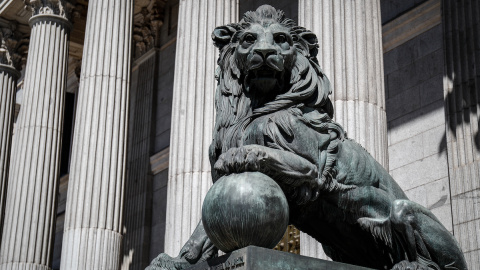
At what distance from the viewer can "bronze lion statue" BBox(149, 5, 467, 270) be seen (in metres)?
5.02

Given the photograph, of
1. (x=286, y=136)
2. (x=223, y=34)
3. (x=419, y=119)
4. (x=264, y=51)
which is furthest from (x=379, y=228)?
(x=419, y=119)

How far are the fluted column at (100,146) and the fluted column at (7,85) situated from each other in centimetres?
822

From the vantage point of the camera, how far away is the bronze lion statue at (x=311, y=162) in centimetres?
502

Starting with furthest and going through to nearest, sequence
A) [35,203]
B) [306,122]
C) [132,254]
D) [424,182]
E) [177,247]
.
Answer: [132,254] → [35,203] → [424,182] → [177,247] → [306,122]

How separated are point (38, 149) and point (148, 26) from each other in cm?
946

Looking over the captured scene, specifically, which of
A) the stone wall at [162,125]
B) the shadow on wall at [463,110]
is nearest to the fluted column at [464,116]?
the shadow on wall at [463,110]

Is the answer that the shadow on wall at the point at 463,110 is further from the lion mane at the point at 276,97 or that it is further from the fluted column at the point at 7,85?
the fluted column at the point at 7,85

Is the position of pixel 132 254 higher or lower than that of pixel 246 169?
higher

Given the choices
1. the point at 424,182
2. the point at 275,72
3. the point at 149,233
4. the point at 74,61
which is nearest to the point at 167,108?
the point at 149,233

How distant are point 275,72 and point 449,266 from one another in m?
1.65

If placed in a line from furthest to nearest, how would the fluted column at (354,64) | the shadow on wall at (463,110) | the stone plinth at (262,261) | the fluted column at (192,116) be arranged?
the shadow on wall at (463,110) → the fluted column at (192,116) → the fluted column at (354,64) → the stone plinth at (262,261)

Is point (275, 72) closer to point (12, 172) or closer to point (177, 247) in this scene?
point (177, 247)

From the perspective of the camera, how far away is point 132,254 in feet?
93.6

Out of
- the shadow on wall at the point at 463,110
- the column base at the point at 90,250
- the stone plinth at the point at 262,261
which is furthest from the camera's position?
the column base at the point at 90,250
